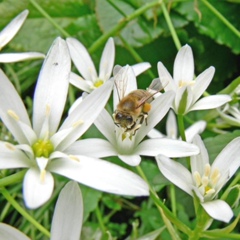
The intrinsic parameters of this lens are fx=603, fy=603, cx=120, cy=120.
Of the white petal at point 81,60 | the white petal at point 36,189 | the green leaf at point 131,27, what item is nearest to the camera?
the white petal at point 36,189

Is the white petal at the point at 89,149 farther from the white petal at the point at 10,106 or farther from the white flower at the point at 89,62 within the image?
the white flower at the point at 89,62

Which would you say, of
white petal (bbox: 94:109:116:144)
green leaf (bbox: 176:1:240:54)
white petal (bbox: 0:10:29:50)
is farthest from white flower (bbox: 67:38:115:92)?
green leaf (bbox: 176:1:240:54)

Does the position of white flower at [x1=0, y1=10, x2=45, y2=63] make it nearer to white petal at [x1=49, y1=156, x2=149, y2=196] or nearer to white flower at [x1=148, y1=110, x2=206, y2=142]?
white petal at [x1=49, y1=156, x2=149, y2=196]

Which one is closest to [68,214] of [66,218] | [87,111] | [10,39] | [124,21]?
[66,218]

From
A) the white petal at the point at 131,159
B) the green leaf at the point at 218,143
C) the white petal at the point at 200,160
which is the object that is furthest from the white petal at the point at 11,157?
the green leaf at the point at 218,143

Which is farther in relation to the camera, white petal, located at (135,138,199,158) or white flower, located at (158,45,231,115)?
white flower, located at (158,45,231,115)

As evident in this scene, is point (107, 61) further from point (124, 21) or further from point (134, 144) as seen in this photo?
point (134, 144)
